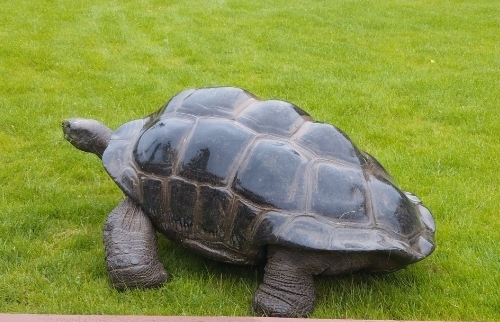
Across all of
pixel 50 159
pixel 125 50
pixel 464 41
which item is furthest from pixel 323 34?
pixel 50 159

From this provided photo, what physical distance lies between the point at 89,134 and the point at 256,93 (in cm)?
312

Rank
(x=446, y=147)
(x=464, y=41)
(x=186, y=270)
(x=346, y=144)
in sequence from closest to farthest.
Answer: (x=346, y=144), (x=186, y=270), (x=446, y=147), (x=464, y=41)

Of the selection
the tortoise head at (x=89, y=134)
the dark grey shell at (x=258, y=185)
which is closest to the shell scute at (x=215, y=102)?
the dark grey shell at (x=258, y=185)

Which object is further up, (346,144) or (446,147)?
(346,144)

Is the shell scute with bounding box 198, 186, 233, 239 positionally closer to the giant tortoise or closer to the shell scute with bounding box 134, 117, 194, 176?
→ the giant tortoise

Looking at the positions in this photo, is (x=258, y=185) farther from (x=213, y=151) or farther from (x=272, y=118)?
(x=272, y=118)

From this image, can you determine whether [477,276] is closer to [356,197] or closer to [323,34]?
[356,197]

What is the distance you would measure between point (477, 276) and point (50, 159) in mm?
3535

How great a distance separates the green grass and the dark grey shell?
39 centimetres

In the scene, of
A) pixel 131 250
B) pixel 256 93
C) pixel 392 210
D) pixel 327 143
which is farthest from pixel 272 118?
pixel 256 93

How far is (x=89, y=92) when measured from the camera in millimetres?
7316

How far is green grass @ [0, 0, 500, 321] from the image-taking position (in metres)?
3.82

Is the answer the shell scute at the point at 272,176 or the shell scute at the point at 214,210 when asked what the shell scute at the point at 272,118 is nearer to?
the shell scute at the point at 272,176

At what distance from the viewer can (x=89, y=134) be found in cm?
465
